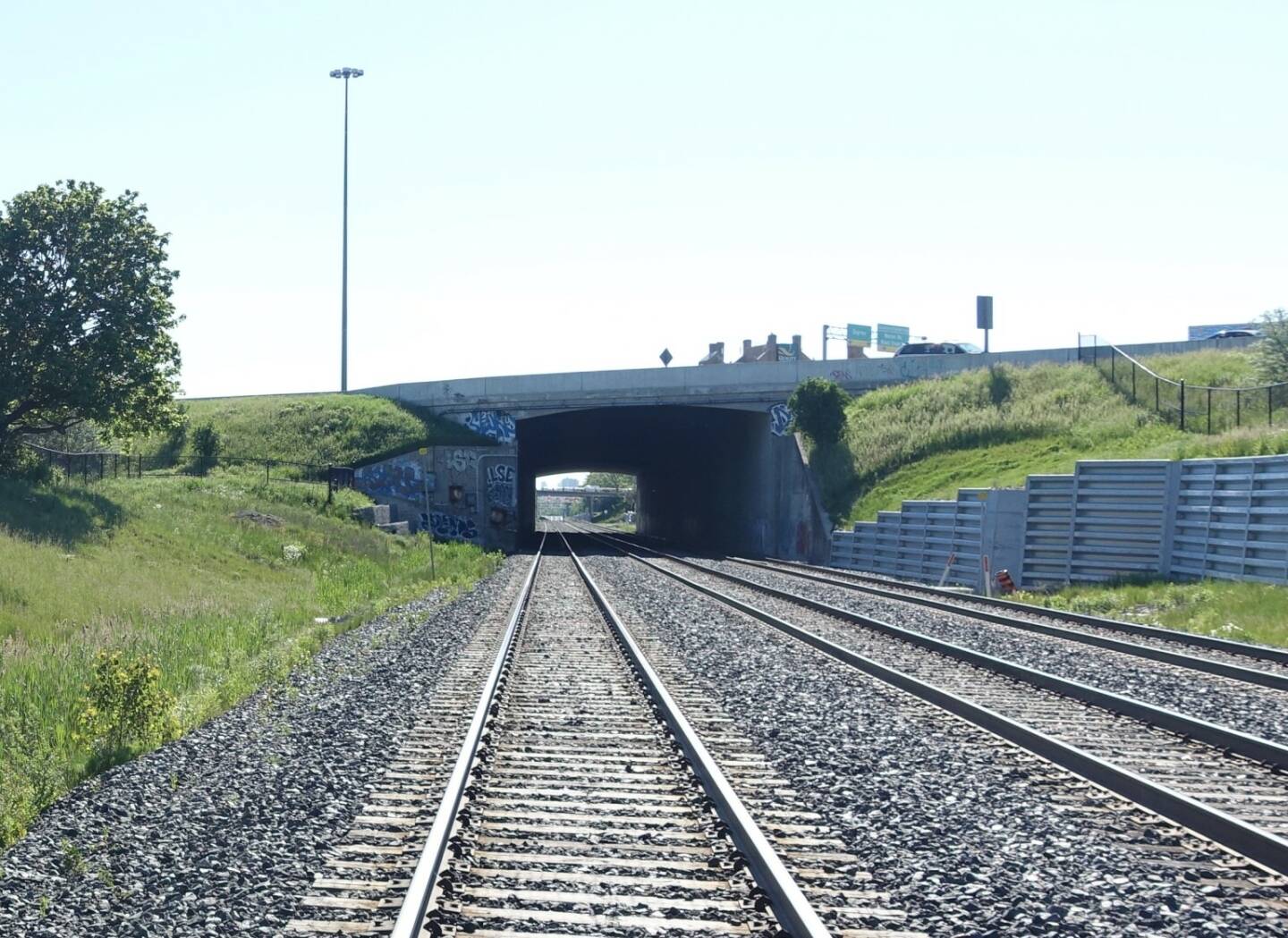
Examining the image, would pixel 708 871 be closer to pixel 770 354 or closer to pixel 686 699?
pixel 686 699

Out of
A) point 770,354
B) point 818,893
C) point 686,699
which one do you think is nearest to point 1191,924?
point 818,893

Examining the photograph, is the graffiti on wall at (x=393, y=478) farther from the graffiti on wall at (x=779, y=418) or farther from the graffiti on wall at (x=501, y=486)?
the graffiti on wall at (x=779, y=418)

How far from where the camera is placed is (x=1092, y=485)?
81.2ft

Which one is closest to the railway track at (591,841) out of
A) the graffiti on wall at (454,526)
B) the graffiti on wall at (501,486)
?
the graffiti on wall at (454,526)

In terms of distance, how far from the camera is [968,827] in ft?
22.4

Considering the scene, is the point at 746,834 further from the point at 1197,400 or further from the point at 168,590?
the point at 1197,400

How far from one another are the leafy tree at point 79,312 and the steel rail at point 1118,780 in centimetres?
2380

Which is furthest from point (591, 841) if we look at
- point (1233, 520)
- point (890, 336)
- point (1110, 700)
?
point (890, 336)

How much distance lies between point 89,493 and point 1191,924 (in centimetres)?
3067

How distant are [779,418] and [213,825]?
3956 centimetres

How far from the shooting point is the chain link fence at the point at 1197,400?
32.4 meters

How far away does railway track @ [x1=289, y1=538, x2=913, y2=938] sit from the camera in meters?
5.27

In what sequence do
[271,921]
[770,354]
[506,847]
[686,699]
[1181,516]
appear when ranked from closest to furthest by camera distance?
[271,921], [506,847], [686,699], [1181,516], [770,354]

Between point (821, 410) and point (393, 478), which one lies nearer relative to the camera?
point (821, 410)
